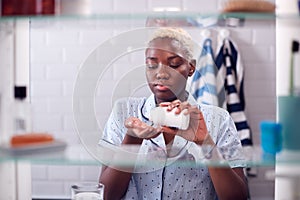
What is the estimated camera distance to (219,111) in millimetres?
847

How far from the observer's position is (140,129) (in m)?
0.68

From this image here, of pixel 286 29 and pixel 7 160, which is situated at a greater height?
pixel 286 29

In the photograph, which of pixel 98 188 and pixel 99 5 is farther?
pixel 99 5

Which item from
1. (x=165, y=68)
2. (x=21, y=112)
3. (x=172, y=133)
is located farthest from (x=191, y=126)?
(x=21, y=112)

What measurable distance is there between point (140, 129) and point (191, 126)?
8 cm

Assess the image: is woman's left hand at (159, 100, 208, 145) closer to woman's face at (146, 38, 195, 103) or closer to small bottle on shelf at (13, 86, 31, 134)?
woman's face at (146, 38, 195, 103)

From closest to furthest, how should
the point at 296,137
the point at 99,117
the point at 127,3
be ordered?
the point at 296,137, the point at 99,117, the point at 127,3

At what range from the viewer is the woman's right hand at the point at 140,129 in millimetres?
660

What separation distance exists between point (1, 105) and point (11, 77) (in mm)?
41

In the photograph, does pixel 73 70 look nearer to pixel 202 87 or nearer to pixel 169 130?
pixel 202 87

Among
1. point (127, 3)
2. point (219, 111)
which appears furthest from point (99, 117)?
point (127, 3)

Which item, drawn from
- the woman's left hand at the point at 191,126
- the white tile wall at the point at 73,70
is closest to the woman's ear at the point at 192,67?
the woman's left hand at the point at 191,126

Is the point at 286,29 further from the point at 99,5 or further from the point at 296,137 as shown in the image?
the point at 99,5

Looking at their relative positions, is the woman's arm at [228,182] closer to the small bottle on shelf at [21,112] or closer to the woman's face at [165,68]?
the woman's face at [165,68]
